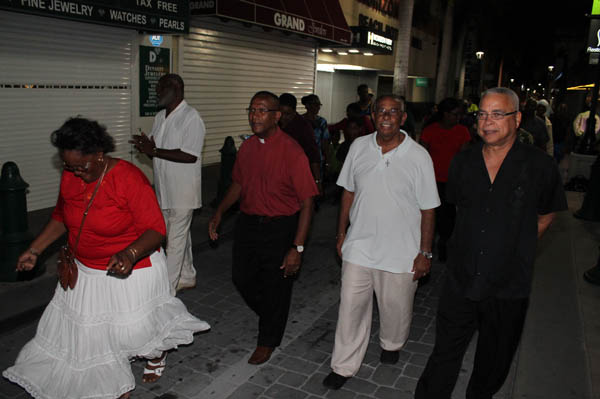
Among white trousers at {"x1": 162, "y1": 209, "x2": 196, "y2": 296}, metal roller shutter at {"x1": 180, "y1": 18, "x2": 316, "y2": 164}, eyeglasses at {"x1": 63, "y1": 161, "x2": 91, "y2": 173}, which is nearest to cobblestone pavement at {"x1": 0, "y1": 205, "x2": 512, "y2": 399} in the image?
white trousers at {"x1": 162, "y1": 209, "x2": 196, "y2": 296}

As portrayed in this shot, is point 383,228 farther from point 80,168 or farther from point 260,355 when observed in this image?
point 80,168

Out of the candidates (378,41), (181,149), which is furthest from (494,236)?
(378,41)

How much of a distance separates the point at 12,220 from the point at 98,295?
10.2ft

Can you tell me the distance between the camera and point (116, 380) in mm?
3361

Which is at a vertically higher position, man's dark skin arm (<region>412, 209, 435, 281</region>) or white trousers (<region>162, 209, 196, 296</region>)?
man's dark skin arm (<region>412, 209, 435, 281</region>)

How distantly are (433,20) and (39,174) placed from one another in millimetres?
33625

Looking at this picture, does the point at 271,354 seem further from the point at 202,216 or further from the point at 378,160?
the point at 202,216

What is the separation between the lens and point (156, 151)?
507 centimetres

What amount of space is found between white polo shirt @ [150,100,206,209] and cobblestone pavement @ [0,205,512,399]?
1.14m

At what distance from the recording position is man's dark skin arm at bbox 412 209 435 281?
4.02m

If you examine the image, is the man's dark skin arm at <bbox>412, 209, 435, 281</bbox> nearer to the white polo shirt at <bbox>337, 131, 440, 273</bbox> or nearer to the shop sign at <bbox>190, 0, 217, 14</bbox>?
the white polo shirt at <bbox>337, 131, 440, 273</bbox>


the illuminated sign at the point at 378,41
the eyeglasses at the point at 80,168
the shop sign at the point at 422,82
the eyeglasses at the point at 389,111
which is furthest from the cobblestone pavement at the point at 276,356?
Result: the shop sign at the point at 422,82

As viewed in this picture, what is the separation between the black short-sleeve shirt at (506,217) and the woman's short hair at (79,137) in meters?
2.16

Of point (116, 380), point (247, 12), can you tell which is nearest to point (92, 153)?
point (116, 380)
